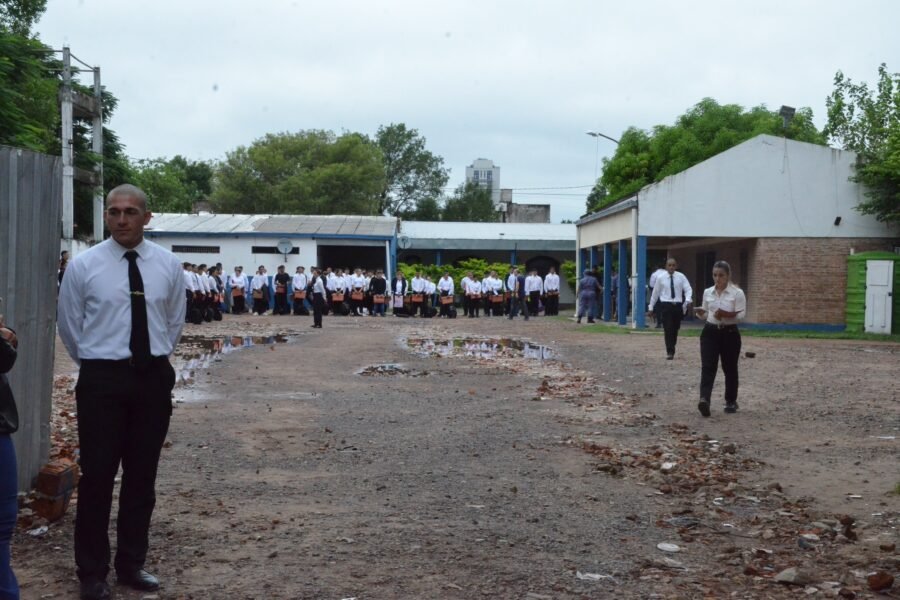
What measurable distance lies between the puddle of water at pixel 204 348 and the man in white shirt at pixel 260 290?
15175 millimetres

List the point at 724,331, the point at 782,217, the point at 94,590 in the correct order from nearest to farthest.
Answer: the point at 94,590
the point at 724,331
the point at 782,217

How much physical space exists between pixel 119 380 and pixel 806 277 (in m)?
28.3

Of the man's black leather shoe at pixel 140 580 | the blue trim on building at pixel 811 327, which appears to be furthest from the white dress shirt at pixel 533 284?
the man's black leather shoe at pixel 140 580

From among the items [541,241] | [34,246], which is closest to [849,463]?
[34,246]

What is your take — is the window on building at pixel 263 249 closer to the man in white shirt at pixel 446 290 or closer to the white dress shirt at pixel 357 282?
the white dress shirt at pixel 357 282

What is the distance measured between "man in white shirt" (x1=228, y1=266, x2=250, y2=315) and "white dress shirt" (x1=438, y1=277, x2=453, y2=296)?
26.0 feet

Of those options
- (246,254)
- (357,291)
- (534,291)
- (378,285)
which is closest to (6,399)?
(378,285)

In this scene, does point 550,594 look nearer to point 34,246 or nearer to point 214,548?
point 214,548

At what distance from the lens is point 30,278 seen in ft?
20.8

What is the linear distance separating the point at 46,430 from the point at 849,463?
6.60 meters

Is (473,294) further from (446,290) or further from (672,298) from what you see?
(672,298)

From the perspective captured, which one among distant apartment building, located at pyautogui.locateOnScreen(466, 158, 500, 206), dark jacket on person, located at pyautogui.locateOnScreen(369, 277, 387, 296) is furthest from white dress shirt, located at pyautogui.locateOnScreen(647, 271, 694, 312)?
distant apartment building, located at pyautogui.locateOnScreen(466, 158, 500, 206)

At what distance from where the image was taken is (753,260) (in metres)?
31.0

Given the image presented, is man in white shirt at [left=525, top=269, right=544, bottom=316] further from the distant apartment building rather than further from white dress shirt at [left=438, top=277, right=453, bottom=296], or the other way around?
the distant apartment building
